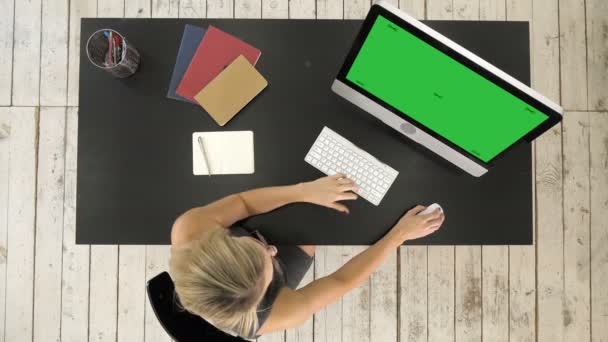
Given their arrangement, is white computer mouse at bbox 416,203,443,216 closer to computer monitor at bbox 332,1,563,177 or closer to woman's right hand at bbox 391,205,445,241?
woman's right hand at bbox 391,205,445,241

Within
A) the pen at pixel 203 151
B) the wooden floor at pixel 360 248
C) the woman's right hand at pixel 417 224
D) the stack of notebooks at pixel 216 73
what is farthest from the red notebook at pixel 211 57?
the wooden floor at pixel 360 248

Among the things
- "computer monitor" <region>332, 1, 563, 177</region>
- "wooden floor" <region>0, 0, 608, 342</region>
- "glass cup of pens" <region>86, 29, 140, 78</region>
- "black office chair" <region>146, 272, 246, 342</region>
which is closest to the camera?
"computer monitor" <region>332, 1, 563, 177</region>

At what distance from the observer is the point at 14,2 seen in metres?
2.09

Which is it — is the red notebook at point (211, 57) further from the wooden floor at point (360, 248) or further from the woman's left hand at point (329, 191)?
the wooden floor at point (360, 248)

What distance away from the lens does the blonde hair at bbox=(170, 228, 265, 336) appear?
Result: 94cm

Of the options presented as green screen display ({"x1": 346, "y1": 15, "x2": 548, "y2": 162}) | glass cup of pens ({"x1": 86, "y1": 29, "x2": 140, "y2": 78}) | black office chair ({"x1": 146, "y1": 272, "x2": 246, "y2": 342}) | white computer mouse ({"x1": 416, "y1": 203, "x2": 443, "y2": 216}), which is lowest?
black office chair ({"x1": 146, "y1": 272, "x2": 246, "y2": 342})

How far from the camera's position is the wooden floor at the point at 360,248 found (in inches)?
79.3

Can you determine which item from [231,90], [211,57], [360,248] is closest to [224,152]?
[231,90]

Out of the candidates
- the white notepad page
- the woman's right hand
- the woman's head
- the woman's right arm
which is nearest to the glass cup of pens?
the white notepad page

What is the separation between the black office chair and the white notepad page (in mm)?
348

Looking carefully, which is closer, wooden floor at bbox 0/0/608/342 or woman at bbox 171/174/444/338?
woman at bbox 171/174/444/338

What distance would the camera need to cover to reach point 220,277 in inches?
37.2

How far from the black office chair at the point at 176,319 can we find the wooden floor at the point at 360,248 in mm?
917

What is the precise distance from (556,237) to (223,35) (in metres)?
1.84
